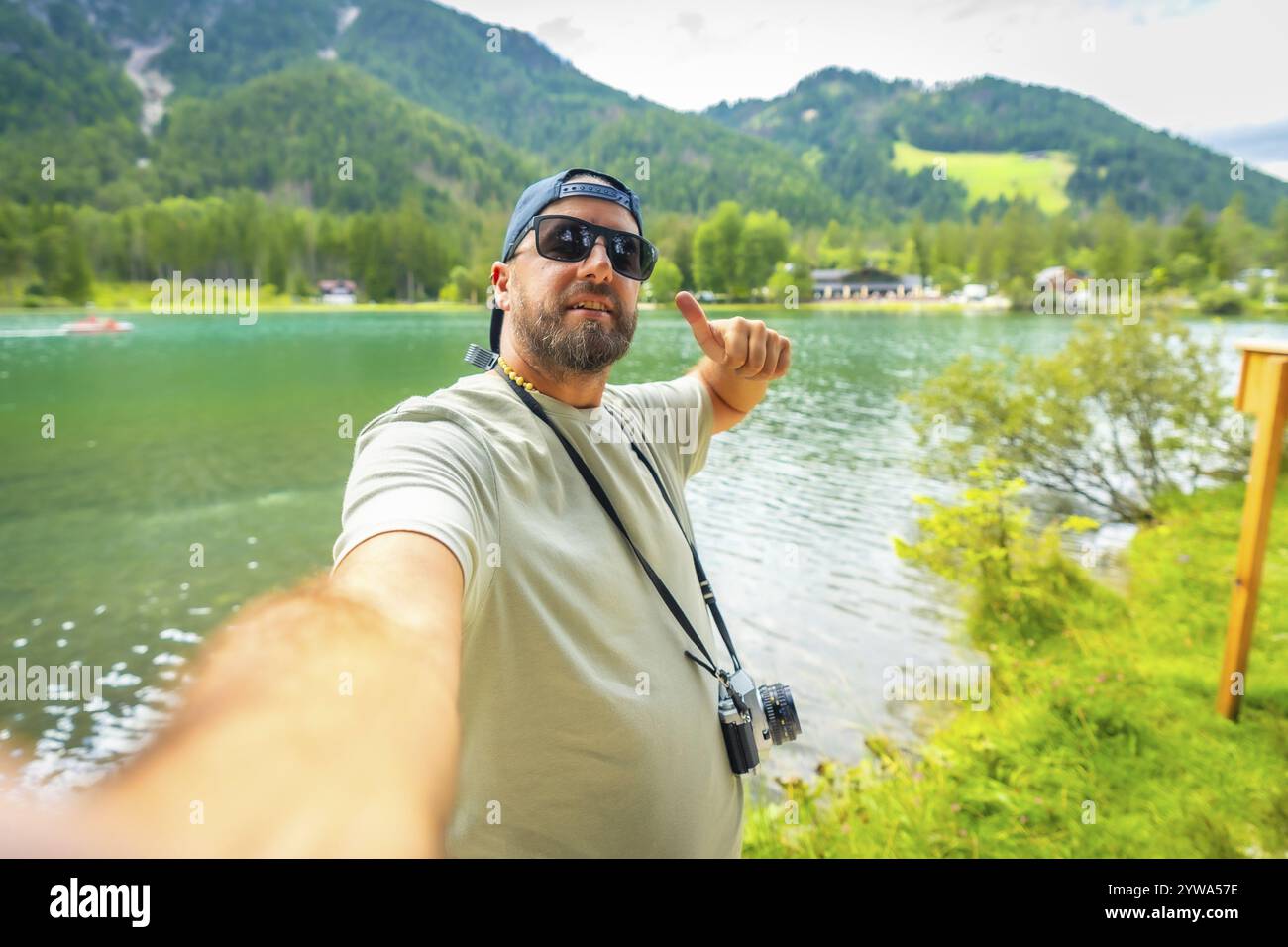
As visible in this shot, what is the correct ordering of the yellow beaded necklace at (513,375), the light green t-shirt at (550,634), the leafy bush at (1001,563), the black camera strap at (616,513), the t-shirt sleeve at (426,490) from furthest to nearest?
the leafy bush at (1001,563)
the yellow beaded necklace at (513,375)
the black camera strap at (616,513)
the light green t-shirt at (550,634)
the t-shirt sleeve at (426,490)

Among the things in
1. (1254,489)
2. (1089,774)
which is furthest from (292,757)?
(1254,489)

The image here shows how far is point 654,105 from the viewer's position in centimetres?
9638

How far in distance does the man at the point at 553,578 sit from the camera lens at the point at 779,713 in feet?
0.73

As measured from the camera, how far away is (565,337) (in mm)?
1851

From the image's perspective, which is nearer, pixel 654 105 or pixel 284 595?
pixel 284 595

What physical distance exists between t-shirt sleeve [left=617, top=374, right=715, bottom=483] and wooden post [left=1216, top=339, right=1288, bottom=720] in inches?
149

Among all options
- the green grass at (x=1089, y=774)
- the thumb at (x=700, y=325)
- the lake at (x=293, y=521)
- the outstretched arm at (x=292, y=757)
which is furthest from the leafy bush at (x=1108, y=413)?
the outstretched arm at (x=292, y=757)

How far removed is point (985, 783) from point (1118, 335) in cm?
996

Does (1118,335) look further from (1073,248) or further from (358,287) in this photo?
(1073,248)

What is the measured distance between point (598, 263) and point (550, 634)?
3.50 feet

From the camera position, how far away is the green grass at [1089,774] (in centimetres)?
362

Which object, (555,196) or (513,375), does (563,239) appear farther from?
(513,375)

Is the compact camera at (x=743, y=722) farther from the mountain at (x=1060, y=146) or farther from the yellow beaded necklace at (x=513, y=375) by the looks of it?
the mountain at (x=1060, y=146)

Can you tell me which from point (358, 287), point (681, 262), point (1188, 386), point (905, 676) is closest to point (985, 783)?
point (905, 676)
